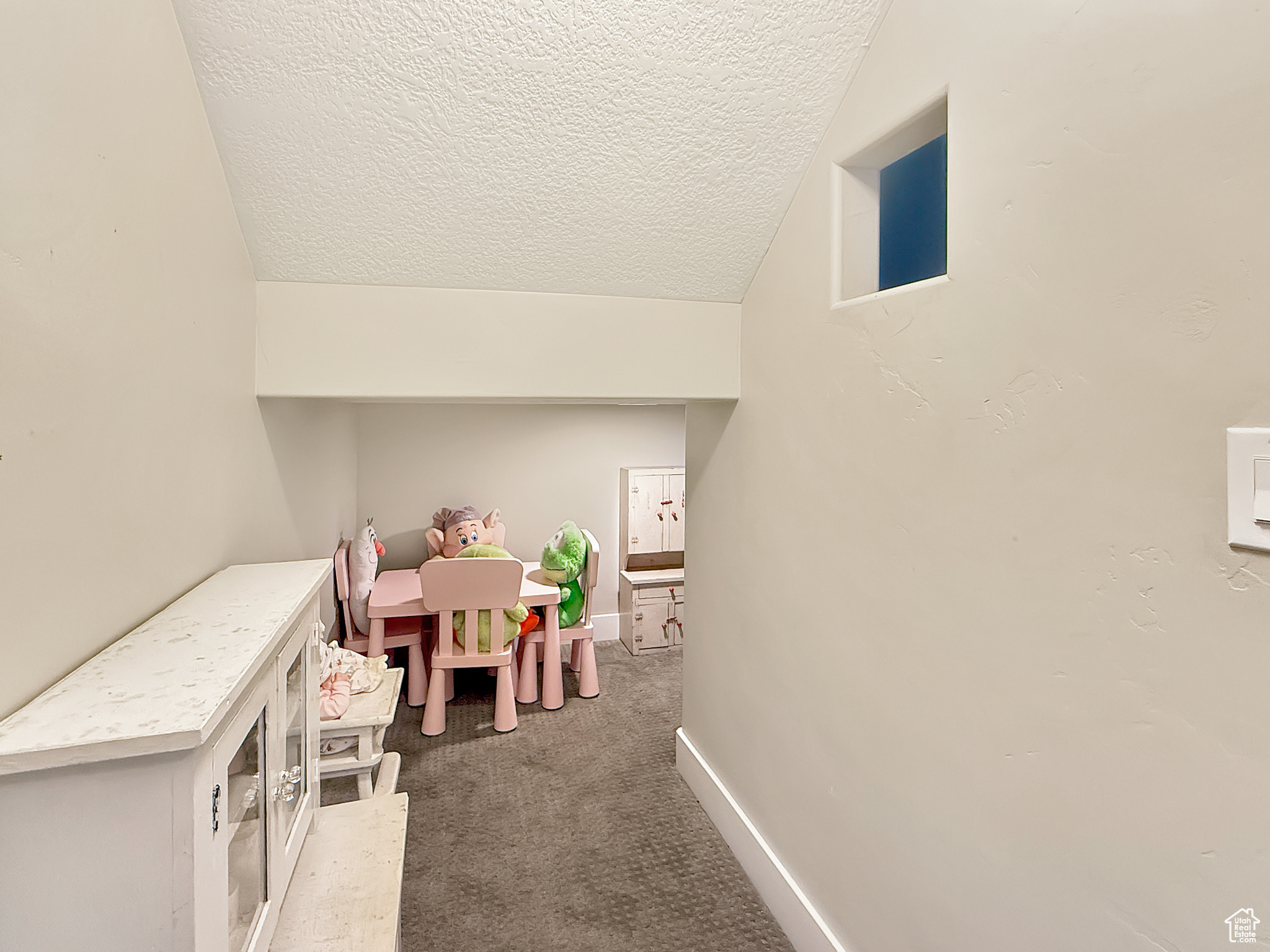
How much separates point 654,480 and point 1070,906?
329cm

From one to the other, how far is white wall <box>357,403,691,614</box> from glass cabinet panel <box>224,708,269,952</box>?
9.61ft

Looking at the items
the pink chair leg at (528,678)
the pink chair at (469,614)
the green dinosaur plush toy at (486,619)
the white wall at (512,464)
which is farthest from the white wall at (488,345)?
the white wall at (512,464)

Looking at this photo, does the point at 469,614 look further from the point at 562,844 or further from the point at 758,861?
the point at 758,861

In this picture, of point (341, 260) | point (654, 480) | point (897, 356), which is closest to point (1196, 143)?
point (897, 356)

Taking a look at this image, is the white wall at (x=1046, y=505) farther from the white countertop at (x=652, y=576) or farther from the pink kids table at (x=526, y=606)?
the white countertop at (x=652, y=576)

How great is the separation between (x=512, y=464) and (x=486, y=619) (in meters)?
1.30

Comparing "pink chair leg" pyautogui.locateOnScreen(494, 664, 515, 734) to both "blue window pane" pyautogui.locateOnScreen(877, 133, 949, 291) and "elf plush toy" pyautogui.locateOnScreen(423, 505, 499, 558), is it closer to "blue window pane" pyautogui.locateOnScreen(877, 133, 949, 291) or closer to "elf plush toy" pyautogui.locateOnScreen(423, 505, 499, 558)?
"elf plush toy" pyautogui.locateOnScreen(423, 505, 499, 558)

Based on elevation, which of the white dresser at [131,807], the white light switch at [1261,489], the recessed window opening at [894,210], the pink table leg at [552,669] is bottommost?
the pink table leg at [552,669]

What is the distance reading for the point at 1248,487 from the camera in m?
0.75

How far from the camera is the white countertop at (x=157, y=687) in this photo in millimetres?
661

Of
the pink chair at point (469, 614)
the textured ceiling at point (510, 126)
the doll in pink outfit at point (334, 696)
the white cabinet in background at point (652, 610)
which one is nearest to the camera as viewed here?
the textured ceiling at point (510, 126)

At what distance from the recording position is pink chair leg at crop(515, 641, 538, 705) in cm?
323

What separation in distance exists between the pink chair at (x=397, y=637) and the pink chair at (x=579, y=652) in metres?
0.49

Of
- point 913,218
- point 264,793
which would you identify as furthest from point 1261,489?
point 264,793
